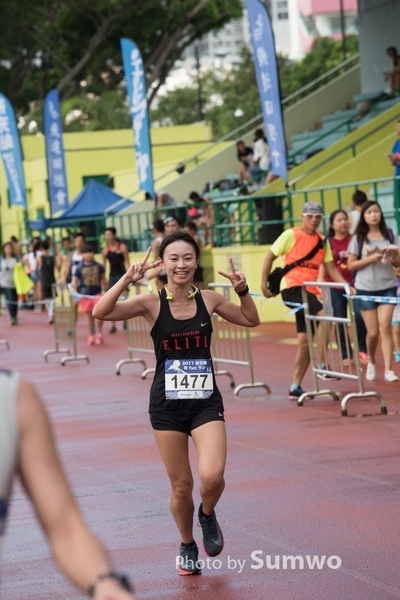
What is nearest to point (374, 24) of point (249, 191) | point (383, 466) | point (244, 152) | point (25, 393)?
point (244, 152)

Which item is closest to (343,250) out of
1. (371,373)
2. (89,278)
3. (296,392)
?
(371,373)

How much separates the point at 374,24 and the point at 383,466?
82.8ft

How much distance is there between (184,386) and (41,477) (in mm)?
3954

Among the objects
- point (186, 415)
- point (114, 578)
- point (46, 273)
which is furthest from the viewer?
point (46, 273)

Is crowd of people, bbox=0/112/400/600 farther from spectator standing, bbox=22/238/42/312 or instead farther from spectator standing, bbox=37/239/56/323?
spectator standing, bbox=22/238/42/312

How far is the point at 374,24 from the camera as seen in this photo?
3281 centimetres

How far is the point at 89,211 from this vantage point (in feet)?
117

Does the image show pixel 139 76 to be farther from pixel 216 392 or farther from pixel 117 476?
pixel 216 392

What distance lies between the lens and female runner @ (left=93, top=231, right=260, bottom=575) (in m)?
6.55

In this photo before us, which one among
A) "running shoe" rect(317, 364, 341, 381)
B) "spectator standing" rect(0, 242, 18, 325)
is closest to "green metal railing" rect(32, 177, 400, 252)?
"spectator standing" rect(0, 242, 18, 325)

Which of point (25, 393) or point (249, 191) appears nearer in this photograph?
point (25, 393)

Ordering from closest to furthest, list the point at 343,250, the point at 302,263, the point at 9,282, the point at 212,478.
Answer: the point at 212,478, the point at 302,263, the point at 343,250, the point at 9,282

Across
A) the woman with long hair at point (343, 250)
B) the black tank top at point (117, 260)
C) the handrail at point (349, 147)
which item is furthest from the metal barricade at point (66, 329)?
the handrail at point (349, 147)

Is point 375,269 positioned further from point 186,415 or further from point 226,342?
point 186,415
